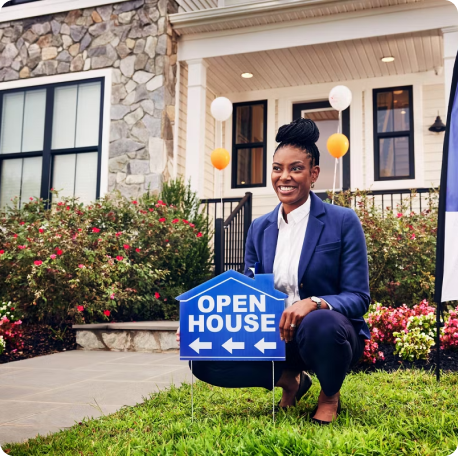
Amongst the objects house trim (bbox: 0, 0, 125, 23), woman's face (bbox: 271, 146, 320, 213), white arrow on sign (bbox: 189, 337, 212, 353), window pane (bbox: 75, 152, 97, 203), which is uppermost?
house trim (bbox: 0, 0, 125, 23)

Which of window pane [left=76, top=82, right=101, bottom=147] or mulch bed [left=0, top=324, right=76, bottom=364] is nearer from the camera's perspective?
mulch bed [left=0, top=324, right=76, bottom=364]

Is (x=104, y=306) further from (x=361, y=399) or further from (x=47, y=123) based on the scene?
(x=47, y=123)

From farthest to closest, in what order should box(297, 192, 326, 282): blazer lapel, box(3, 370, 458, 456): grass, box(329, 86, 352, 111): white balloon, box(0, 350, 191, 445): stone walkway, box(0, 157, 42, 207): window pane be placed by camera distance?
box(0, 157, 42, 207): window pane
box(329, 86, 352, 111): white balloon
box(0, 350, 191, 445): stone walkway
box(297, 192, 326, 282): blazer lapel
box(3, 370, 458, 456): grass

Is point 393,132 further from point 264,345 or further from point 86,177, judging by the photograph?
point 264,345

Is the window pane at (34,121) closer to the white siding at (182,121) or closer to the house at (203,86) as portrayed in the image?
the house at (203,86)

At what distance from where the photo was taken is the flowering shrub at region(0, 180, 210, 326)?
546 centimetres

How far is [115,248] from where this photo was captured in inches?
237

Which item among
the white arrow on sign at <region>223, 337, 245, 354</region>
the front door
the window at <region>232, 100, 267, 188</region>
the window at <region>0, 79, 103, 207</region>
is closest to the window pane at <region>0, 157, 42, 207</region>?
the window at <region>0, 79, 103, 207</region>

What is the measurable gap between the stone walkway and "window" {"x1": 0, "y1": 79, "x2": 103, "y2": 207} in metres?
3.50

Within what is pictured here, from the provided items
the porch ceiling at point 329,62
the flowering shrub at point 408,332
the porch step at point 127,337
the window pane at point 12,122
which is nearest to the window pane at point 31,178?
the window pane at point 12,122

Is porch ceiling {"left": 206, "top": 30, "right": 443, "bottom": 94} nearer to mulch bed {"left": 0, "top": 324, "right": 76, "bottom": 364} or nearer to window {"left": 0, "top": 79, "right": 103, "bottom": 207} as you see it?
window {"left": 0, "top": 79, "right": 103, "bottom": 207}

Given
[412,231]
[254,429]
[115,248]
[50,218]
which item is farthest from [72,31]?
[254,429]

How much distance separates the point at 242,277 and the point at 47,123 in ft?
22.4

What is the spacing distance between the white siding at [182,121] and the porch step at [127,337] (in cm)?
321
